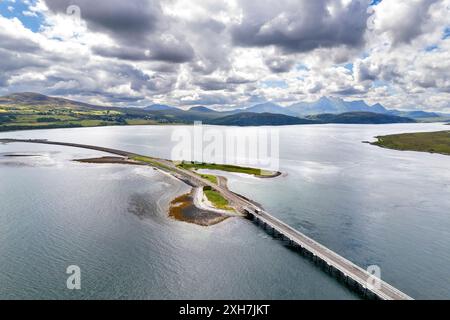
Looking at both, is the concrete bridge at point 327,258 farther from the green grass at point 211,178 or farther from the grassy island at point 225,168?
the grassy island at point 225,168

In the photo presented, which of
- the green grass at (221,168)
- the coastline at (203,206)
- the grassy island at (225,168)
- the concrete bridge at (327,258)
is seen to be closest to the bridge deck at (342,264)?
the concrete bridge at (327,258)

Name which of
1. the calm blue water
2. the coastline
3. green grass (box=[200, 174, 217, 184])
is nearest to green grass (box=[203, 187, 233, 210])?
the coastline

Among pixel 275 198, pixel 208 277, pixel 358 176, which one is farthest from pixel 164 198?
pixel 358 176

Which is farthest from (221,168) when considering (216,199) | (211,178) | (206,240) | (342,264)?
(342,264)

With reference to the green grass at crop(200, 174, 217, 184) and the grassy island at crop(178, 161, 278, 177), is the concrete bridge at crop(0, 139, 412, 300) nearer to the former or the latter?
the green grass at crop(200, 174, 217, 184)

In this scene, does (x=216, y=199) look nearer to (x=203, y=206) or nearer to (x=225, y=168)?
(x=203, y=206)

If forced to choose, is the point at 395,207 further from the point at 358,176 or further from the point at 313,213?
the point at 358,176
